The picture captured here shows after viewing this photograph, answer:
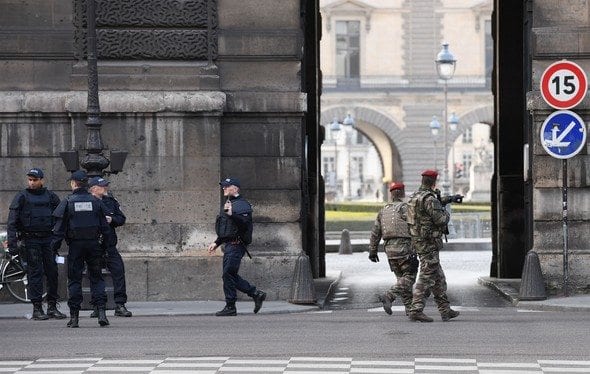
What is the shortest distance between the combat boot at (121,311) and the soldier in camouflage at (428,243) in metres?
3.53

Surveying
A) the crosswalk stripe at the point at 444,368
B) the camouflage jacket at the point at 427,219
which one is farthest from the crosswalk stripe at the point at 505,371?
the camouflage jacket at the point at 427,219

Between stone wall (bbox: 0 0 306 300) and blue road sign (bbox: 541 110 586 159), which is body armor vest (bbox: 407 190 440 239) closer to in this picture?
blue road sign (bbox: 541 110 586 159)

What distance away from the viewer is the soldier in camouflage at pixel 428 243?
20688mm

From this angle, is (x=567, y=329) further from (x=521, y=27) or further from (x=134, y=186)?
(x=521, y=27)

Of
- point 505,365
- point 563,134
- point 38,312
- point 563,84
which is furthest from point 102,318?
point 563,84

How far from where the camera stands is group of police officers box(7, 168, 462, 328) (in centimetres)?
2042

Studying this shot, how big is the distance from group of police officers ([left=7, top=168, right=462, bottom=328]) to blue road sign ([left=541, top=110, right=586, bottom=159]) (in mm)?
2623

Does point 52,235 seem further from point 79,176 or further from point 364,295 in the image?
point 364,295

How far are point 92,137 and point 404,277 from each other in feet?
14.5

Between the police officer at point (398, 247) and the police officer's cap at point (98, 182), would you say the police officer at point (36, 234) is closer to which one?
the police officer's cap at point (98, 182)

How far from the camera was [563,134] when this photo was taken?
23375 mm

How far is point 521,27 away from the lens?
98.2 ft

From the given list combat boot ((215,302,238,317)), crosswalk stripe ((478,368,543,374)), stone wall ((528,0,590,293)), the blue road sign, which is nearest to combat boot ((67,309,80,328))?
combat boot ((215,302,238,317))

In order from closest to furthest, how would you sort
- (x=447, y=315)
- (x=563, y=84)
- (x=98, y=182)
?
(x=447, y=315), (x=98, y=182), (x=563, y=84)
